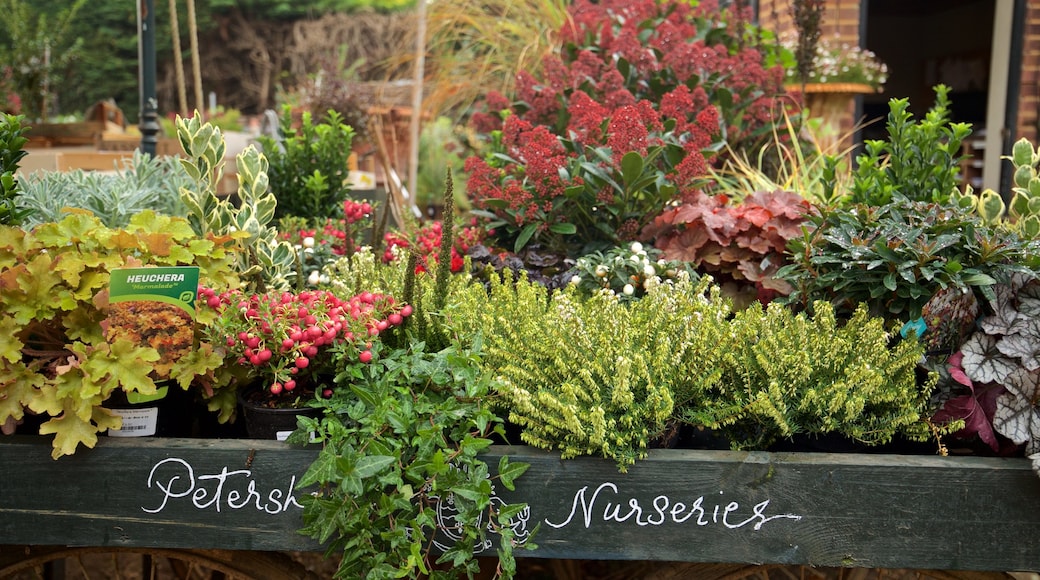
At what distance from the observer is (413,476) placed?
1365 mm

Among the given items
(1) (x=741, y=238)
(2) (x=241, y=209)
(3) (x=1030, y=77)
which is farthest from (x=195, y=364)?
(3) (x=1030, y=77)

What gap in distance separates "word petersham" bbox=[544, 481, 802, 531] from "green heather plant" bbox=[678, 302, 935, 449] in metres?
0.14

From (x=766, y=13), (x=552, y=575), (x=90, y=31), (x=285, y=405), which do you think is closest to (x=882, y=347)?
(x=285, y=405)

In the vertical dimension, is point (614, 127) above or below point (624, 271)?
above

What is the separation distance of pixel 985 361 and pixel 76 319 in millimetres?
1772

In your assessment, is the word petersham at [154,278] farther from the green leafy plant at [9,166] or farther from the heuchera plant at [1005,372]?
the heuchera plant at [1005,372]

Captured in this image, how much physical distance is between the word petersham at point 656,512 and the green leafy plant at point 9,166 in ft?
4.30

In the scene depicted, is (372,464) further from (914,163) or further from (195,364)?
(914,163)

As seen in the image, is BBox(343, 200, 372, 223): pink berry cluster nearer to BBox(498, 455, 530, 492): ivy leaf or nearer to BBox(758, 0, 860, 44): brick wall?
BBox(498, 455, 530, 492): ivy leaf

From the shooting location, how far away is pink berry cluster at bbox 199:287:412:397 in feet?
5.01

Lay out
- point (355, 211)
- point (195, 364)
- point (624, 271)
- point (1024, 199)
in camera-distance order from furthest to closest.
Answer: point (355, 211) < point (624, 271) < point (1024, 199) < point (195, 364)

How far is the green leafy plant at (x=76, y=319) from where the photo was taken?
1.48 metres

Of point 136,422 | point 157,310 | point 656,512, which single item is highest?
point 157,310

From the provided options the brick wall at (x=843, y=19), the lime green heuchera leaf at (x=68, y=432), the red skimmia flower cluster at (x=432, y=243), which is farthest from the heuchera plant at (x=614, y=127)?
the brick wall at (x=843, y=19)
